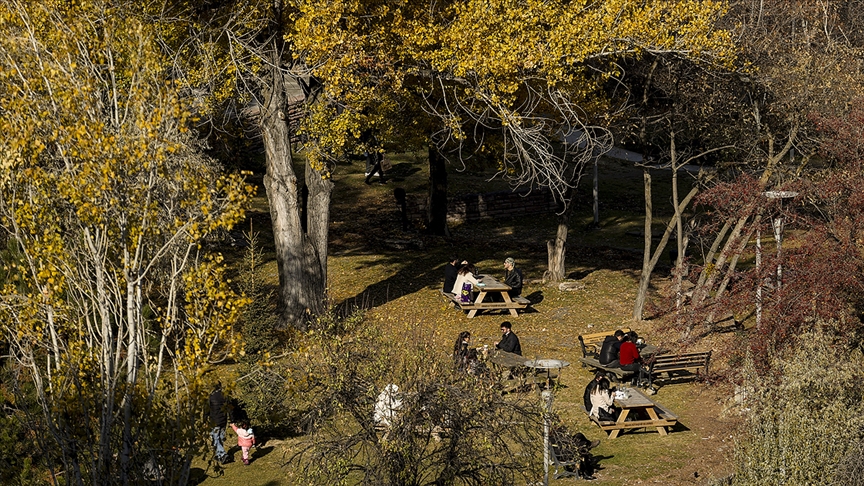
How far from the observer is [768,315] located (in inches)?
623

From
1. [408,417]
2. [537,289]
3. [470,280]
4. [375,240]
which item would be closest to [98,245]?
[408,417]

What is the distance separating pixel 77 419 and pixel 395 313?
13119 mm

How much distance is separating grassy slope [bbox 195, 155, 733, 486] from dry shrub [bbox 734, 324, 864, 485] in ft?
5.38

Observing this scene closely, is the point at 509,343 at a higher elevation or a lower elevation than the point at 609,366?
higher

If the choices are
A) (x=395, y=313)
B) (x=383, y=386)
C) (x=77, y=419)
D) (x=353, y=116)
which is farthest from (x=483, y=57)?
(x=77, y=419)

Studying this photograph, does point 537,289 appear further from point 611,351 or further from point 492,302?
point 611,351

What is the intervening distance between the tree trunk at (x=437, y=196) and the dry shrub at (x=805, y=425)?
17.8 m

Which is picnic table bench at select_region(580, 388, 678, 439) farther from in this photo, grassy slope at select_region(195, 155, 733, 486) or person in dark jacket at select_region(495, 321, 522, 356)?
person in dark jacket at select_region(495, 321, 522, 356)

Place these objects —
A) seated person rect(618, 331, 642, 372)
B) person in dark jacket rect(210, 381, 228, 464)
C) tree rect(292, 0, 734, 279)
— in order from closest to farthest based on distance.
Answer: person in dark jacket rect(210, 381, 228, 464), seated person rect(618, 331, 642, 372), tree rect(292, 0, 734, 279)

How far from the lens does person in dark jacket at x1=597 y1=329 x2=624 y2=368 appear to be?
18156 mm

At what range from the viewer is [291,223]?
74.2 feet

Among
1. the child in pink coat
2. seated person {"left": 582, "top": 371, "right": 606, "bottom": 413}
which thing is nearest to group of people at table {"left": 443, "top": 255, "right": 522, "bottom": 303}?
seated person {"left": 582, "top": 371, "right": 606, "bottom": 413}

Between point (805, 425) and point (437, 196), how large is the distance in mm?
19525

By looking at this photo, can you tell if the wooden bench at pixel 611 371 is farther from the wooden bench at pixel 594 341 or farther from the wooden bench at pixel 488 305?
the wooden bench at pixel 488 305
